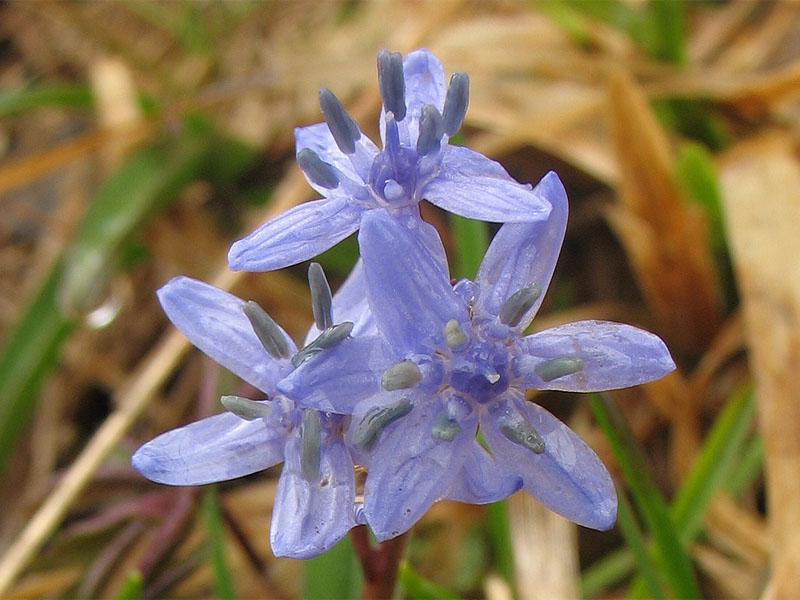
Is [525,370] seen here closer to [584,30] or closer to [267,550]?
[267,550]

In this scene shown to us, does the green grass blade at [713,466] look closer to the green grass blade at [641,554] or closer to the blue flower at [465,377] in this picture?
A: the green grass blade at [641,554]

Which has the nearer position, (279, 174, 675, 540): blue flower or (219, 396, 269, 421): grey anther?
(279, 174, 675, 540): blue flower

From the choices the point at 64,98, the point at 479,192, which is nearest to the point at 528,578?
the point at 479,192

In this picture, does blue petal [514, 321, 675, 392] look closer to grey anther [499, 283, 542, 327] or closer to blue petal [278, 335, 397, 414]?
grey anther [499, 283, 542, 327]

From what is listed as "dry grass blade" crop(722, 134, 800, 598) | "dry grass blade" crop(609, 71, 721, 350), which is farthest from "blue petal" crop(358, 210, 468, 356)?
"dry grass blade" crop(609, 71, 721, 350)

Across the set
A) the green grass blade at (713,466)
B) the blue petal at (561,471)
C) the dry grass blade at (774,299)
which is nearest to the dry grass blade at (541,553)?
the green grass blade at (713,466)

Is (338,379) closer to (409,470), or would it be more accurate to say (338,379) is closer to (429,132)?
(409,470)
